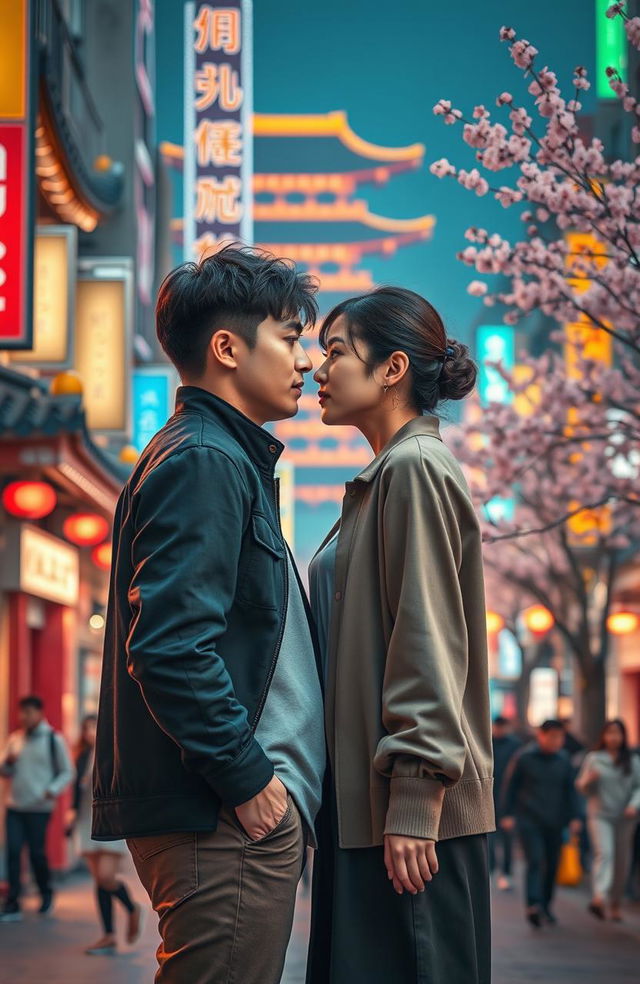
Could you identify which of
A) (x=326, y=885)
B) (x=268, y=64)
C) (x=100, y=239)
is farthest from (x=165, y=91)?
(x=326, y=885)

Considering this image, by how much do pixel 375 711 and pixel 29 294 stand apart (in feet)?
24.6

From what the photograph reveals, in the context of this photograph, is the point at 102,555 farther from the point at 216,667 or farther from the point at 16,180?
the point at 216,667

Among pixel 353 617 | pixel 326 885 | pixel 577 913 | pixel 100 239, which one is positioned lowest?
pixel 577 913

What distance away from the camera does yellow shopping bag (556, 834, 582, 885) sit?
684 inches

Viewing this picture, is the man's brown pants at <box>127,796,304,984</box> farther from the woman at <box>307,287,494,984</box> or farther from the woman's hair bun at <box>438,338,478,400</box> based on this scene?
the woman's hair bun at <box>438,338,478,400</box>

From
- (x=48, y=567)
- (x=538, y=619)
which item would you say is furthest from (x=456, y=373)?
(x=538, y=619)

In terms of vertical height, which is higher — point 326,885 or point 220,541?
point 220,541

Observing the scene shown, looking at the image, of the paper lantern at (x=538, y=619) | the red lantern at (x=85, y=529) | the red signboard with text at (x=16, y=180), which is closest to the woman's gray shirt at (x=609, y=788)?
the red lantern at (x=85, y=529)

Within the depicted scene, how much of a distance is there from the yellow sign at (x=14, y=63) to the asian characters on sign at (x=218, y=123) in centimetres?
1522

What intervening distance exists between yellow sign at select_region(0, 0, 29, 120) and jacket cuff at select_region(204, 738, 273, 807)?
8.27 m

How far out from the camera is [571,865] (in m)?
17.5

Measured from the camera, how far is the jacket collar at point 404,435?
347 cm

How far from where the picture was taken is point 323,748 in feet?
10.9

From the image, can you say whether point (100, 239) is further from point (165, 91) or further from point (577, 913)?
point (165, 91)
